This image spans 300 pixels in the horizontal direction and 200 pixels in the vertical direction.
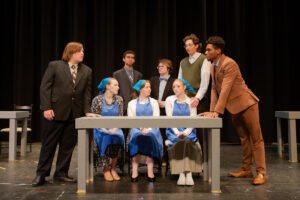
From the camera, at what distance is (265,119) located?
6875 mm

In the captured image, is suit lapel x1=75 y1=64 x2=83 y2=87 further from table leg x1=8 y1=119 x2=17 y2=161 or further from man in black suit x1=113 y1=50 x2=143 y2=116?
table leg x1=8 y1=119 x2=17 y2=161

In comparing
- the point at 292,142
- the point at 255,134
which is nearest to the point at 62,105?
the point at 255,134

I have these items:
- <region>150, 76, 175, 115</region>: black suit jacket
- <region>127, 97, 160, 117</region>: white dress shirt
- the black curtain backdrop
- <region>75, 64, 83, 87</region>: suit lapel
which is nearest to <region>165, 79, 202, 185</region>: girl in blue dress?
<region>127, 97, 160, 117</region>: white dress shirt

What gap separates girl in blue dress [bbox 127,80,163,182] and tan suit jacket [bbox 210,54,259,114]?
685mm

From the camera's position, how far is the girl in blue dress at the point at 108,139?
12.7 ft

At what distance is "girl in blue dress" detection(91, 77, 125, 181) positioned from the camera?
3.88m

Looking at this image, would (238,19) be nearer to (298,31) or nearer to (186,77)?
(298,31)

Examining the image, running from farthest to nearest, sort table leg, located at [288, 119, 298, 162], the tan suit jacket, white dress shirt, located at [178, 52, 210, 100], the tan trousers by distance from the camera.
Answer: table leg, located at [288, 119, 298, 162] → white dress shirt, located at [178, 52, 210, 100] → the tan trousers → the tan suit jacket

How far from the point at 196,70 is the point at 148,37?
9.54 feet

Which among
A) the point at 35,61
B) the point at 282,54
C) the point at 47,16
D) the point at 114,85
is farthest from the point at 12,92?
the point at 282,54

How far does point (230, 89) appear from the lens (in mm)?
3479

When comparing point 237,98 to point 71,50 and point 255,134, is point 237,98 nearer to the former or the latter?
point 255,134

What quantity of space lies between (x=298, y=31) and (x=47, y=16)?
4702mm

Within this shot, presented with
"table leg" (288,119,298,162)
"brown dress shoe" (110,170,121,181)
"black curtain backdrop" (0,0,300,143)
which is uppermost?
"black curtain backdrop" (0,0,300,143)
